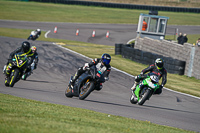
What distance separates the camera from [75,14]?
5197cm

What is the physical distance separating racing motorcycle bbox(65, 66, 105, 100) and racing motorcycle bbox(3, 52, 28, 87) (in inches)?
87.1

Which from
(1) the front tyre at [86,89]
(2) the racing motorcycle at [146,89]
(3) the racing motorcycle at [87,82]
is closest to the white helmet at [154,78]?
(2) the racing motorcycle at [146,89]

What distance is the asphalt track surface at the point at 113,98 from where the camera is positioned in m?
9.05

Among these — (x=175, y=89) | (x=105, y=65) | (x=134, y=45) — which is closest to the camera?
(x=105, y=65)

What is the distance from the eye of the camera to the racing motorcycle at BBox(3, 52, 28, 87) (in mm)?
11328

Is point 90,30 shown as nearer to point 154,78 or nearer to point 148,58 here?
point 148,58

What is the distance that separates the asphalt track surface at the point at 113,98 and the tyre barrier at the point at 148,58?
3317 mm

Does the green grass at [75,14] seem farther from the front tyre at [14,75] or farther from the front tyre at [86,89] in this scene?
the front tyre at [86,89]

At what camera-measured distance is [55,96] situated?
1084 centimetres

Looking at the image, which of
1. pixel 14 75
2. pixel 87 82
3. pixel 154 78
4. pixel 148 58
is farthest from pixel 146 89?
pixel 148 58

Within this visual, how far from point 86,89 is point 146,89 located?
183 centimetres

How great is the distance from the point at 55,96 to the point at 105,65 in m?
1.97

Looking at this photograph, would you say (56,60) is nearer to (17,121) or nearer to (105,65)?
(105,65)

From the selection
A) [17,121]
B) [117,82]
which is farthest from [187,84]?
[17,121]
